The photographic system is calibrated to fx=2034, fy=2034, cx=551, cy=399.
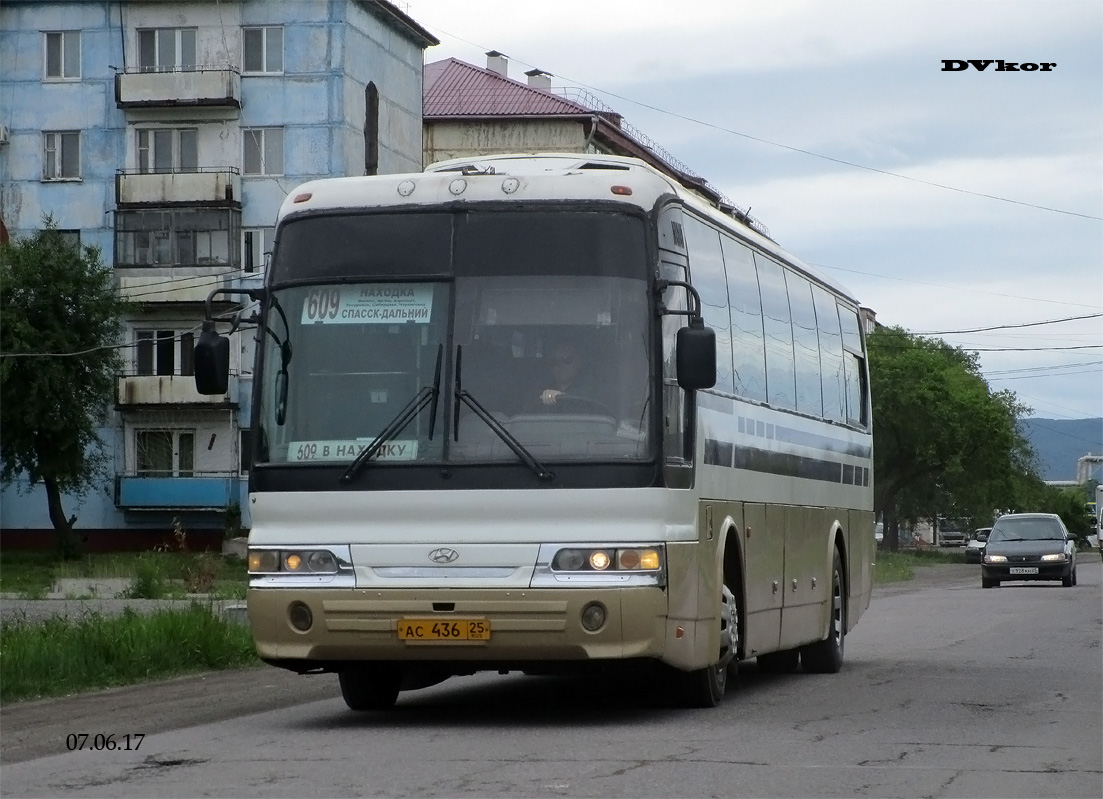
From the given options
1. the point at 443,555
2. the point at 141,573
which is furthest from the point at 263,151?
the point at 443,555

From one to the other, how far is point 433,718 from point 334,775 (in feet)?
10.3

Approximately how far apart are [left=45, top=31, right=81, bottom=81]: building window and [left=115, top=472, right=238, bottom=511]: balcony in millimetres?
13104

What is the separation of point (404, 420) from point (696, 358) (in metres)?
1.74

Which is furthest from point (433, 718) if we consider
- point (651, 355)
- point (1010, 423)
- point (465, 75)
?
point (1010, 423)

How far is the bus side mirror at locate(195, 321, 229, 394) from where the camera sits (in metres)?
12.0

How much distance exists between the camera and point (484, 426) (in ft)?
38.8

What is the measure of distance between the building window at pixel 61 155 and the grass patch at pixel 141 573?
1229cm

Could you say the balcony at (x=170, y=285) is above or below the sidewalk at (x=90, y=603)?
above

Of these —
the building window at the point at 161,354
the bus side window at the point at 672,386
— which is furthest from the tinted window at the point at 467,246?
the building window at the point at 161,354

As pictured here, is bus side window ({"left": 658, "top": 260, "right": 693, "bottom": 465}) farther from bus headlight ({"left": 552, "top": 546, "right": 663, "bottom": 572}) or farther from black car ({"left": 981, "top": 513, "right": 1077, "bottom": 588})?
black car ({"left": 981, "top": 513, "right": 1077, "bottom": 588})

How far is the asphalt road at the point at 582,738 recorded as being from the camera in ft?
30.6

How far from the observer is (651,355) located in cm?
1197

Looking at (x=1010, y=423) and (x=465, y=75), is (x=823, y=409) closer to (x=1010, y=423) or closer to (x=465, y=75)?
(x=465, y=75)

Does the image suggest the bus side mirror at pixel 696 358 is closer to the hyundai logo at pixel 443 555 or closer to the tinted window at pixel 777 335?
the hyundai logo at pixel 443 555
